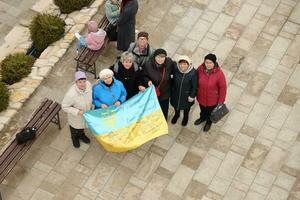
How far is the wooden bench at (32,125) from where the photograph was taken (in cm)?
1007

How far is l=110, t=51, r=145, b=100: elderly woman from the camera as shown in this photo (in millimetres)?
9906

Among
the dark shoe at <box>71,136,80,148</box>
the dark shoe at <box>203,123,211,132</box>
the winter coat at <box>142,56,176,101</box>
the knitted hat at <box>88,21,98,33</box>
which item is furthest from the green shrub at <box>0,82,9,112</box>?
the dark shoe at <box>203,123,211,132</box>

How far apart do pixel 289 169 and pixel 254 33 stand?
3.57m

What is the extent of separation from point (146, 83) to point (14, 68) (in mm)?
3473

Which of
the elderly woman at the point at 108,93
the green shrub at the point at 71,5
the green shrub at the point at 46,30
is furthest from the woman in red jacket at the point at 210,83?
the green shrub at the point at 71,5

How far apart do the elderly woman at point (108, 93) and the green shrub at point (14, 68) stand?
9.22 feet

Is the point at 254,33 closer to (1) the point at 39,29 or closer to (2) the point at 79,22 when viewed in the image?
(2) the point at 79,22

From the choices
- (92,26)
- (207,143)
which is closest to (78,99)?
(92,26)

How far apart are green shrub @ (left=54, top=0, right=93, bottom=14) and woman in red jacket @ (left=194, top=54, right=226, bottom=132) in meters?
4.39

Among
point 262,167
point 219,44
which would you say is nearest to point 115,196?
point 262,167

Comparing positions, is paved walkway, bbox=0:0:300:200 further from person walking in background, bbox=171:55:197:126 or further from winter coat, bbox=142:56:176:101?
winter coat, bbox=142:56:176:101

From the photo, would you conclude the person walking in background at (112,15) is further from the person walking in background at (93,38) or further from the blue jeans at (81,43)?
the blue jeans at (81,43)

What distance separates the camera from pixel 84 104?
984cm

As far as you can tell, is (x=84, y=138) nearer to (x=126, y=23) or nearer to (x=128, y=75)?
(x=128, y=75)
